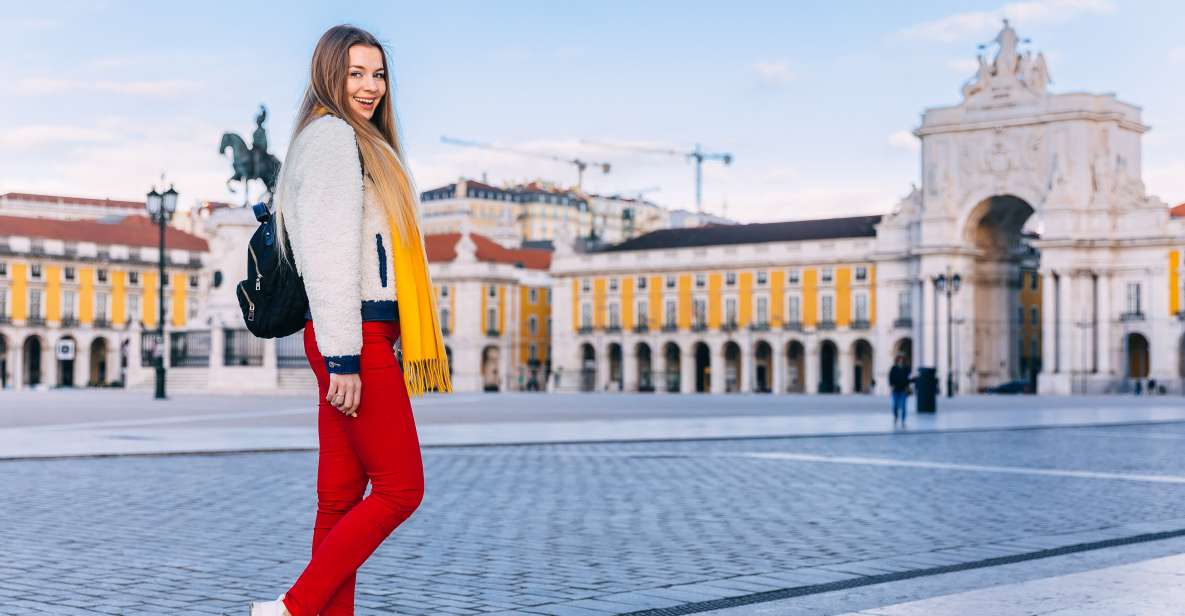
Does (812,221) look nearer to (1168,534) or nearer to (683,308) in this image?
(683,308)

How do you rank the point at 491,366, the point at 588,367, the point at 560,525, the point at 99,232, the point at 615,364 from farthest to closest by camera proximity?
the point at 491,366, the point at 99,232, the point at 588,367, the point at 615,364, the point at 560,525

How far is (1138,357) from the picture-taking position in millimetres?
81000

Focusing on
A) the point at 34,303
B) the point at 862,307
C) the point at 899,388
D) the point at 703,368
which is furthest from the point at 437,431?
the point at 34,303

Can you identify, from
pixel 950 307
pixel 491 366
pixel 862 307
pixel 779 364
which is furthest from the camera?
pixel 491 366

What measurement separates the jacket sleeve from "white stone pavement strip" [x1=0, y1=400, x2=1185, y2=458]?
11.5 m

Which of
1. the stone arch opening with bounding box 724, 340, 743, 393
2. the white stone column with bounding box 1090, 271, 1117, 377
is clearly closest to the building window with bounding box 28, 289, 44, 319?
the stone arch opening with bounding box 724, 340, 743, 393

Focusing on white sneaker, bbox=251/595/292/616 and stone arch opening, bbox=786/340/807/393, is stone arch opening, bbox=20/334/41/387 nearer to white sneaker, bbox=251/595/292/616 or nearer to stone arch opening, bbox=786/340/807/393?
stone arch opening, bbox=786/340/807/393

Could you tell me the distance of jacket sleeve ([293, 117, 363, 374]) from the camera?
4102 millimetres

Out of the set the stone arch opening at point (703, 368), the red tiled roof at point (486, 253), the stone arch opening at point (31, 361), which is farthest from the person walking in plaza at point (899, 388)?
the red tiled roof at point (486, 253)

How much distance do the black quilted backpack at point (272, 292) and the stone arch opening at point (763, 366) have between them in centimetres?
8696

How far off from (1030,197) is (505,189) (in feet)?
296

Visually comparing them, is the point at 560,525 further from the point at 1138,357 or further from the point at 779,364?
the point at 779,364

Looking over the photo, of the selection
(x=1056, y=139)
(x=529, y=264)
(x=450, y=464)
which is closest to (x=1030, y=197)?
(x=1056, y=139)

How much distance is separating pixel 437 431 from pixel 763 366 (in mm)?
71823
